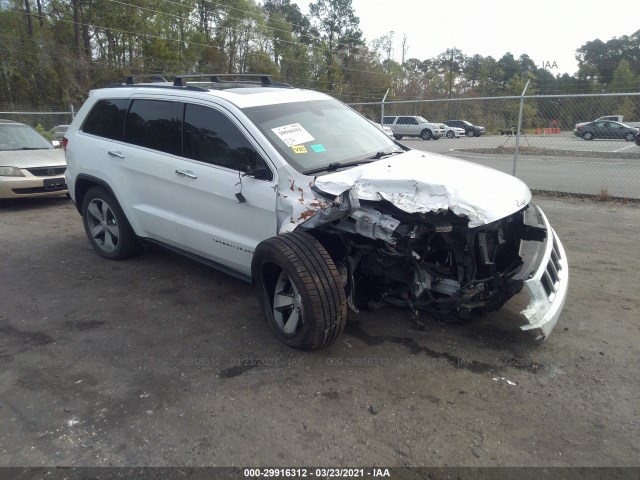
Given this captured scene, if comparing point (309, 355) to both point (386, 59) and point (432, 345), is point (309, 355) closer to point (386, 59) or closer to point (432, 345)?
point (432, 345)

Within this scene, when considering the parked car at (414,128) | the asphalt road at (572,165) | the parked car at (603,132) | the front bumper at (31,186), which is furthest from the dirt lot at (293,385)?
the parked car at (414,128)

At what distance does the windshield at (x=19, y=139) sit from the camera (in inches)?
345

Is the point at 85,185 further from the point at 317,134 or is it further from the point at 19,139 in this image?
the point at 19,139

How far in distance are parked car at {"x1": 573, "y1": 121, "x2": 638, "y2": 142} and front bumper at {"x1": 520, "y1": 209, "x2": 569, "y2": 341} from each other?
9.10m

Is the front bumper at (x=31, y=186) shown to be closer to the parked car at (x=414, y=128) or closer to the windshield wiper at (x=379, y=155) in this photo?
the windshield wiper at (x=379, y=155)

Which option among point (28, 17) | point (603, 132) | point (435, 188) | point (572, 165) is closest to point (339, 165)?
point (435, 188)

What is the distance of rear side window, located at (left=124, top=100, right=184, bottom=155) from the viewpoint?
4434mm

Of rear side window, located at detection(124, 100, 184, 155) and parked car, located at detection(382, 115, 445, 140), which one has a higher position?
rear side window, located at detection(124, 100, 184, 155)

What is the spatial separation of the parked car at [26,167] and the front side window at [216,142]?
206 inches

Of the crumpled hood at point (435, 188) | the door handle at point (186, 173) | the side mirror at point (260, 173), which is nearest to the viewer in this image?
the crumpled hood at point (435, 188)

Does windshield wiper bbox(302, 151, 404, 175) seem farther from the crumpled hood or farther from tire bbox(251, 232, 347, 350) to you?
tire bbox(251, 232, 347, 350)

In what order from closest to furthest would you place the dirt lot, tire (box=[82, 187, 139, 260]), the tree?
the dirt lot < tire (box=[82, 187, 139, 260]) < the tree

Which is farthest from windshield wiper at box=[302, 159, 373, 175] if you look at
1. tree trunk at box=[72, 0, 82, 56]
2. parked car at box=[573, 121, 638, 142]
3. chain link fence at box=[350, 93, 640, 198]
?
tree trunk at box=[72, 0, 82, 56]

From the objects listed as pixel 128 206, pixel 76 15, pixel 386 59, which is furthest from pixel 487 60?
pixel 128 206
